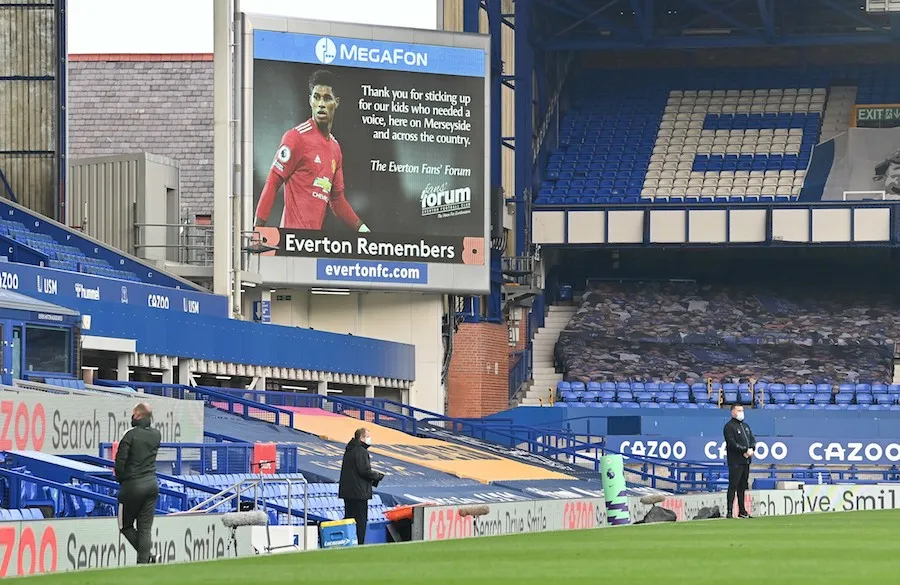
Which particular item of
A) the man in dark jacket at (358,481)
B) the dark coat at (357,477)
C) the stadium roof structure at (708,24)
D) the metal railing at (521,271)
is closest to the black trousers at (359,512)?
the man in dark jacket at (358,481)

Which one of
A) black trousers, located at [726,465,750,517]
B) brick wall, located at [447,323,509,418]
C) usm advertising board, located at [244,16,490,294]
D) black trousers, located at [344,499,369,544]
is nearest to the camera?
black trousers, located at [344,499,369,544]

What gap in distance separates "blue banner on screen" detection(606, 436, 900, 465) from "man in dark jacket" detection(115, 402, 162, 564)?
25764mm

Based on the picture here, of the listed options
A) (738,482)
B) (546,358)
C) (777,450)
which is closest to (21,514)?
(738,482)

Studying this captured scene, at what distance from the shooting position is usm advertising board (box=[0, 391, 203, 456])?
19.0 meters

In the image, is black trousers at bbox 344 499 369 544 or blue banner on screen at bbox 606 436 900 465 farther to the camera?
blue banner on screen at bbox 606 436 900 465

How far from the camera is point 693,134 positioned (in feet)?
171

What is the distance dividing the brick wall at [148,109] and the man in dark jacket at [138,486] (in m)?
41.3

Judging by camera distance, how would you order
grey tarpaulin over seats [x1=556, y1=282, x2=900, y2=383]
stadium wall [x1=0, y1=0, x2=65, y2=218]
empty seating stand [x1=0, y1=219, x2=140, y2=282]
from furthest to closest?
grey tarpaulin over seats [x1=556, y1=282, x2=900, y2=383] < stadium wall [x1=0, y1=0, x2=65, y2=218] < empty seating stand [x1=0, y1=219, x2=140, y2=282]

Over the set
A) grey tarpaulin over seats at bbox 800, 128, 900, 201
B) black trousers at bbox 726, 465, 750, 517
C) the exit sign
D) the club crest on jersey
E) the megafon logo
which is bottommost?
black trousers at bbox 726, 465, 750, 517

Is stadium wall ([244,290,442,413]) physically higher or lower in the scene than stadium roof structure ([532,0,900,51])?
lower

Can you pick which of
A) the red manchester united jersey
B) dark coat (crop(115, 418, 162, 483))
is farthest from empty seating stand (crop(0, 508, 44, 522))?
the red manchester united jersey

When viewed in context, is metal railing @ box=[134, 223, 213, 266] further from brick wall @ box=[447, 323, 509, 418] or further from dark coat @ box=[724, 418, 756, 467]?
dark coat @ box=[724, 418, 756, 467]

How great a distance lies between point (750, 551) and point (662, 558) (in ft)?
3.01

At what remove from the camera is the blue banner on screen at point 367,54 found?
38.6 meters
